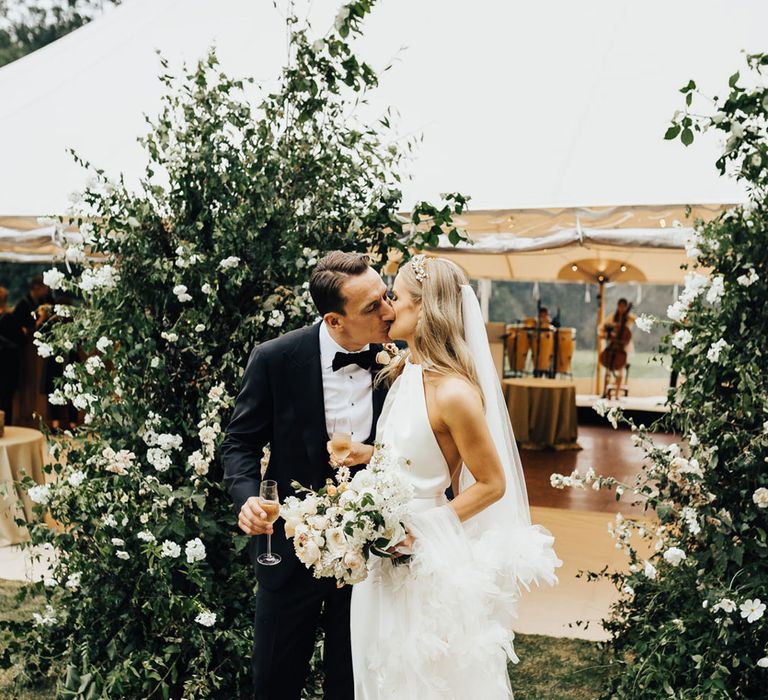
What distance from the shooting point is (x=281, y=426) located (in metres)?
2.83

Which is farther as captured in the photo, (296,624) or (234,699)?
(234,699)

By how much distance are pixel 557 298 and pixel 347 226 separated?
15.3m

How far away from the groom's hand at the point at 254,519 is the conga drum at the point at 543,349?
1293cm

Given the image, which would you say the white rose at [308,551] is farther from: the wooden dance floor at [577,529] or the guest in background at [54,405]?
the guest in background at [54,405]

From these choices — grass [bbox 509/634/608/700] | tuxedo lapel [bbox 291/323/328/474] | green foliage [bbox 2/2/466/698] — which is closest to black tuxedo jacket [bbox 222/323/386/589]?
tuxedo lapel [bbox 291/323/328/474]

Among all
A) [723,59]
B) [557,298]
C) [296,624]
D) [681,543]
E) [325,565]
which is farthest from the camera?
[557,298]

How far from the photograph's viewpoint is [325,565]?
2.29 meters

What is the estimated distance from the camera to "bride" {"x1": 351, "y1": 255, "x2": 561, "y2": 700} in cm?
252

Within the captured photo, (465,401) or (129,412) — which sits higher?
(465,401)

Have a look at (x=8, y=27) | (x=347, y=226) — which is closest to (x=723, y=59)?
(x=347, y=226)

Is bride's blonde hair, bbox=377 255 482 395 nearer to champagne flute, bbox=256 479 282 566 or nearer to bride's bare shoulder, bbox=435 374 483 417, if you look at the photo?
bride's bare shoulder, bbox=435 374 483 417

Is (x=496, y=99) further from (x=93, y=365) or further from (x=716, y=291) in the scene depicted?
(x=93, y=365)

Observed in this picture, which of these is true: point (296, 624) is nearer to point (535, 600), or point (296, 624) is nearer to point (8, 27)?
point (535, 600)

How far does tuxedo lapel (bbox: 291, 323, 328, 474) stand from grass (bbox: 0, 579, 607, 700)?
1.71m
